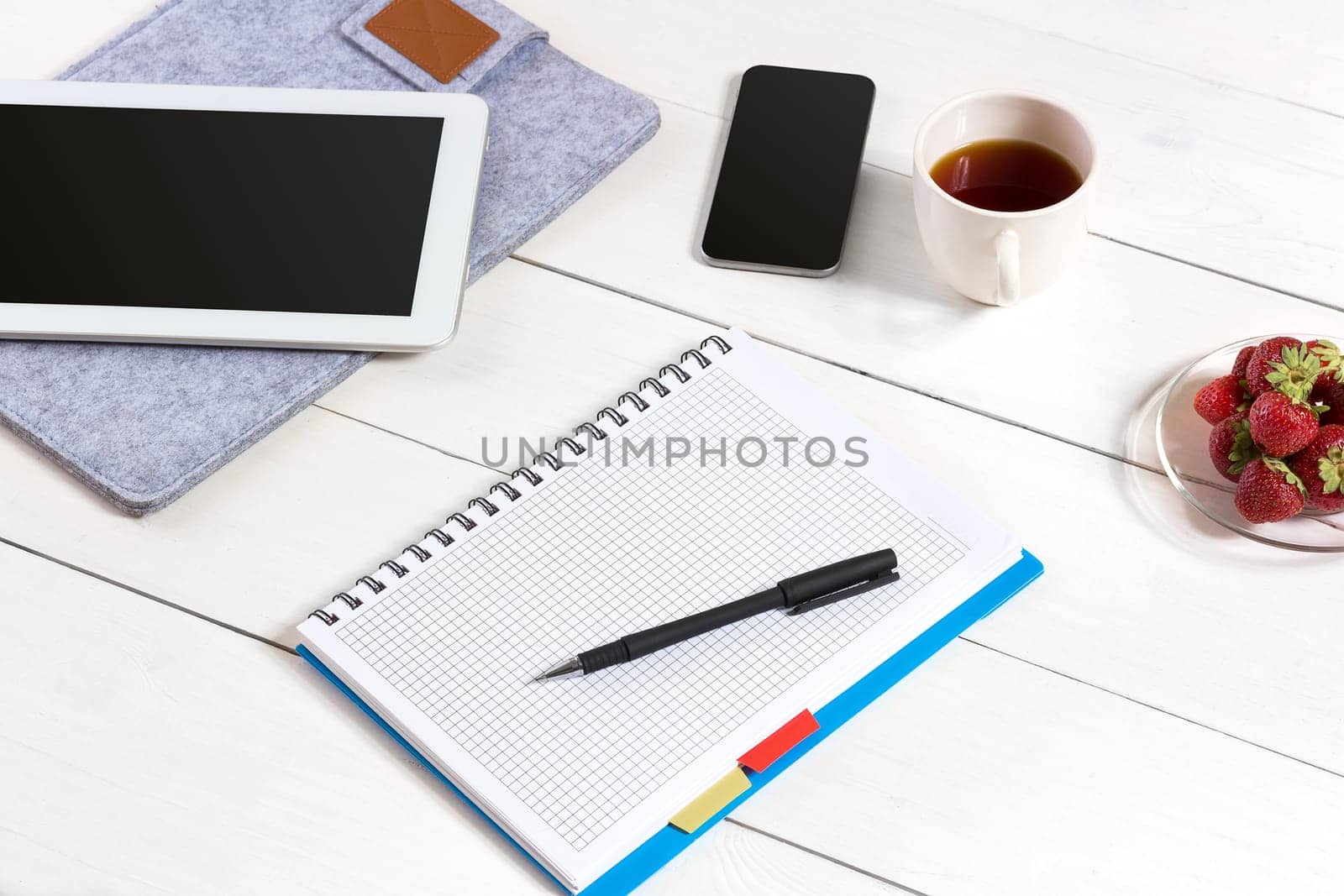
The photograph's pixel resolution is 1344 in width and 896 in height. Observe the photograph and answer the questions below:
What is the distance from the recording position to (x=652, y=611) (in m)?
0.71

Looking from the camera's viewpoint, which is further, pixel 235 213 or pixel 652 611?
pixel 235 213

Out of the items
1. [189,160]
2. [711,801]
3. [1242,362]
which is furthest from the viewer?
[189,160]

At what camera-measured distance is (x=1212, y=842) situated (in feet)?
2.13

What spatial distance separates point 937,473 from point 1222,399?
166mm

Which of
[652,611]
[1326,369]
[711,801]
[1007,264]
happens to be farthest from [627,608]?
[1326,369]

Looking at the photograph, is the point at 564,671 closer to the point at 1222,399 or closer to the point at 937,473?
the point at 937,473

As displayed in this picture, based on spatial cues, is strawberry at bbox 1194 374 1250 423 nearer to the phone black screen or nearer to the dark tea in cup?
the dark tea in cup

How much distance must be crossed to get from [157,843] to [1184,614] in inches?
22.1

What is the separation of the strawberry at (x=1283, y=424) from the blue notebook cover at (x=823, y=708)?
0.14 m

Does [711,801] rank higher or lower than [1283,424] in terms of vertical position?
lower

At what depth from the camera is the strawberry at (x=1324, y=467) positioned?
26.8 inches

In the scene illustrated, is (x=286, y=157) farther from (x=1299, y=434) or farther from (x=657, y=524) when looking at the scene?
(x=1299, y=434)

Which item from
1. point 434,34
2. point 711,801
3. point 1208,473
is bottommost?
point 711,801

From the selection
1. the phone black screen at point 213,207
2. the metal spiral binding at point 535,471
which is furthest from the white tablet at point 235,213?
the metal spiral binding at point 535,471
